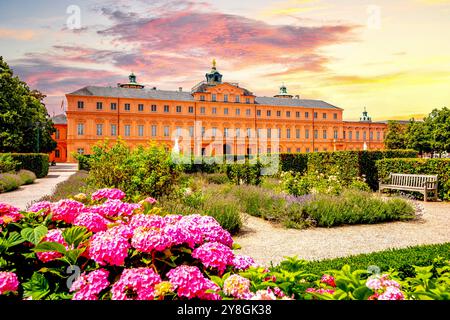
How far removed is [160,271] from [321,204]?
5.68 m

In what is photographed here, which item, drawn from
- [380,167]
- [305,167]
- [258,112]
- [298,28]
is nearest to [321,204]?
[298,28]

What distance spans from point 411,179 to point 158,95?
36.1 meters

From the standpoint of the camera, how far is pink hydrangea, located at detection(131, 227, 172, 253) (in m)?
1.34

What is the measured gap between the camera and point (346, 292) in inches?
48.3

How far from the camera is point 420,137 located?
140 ft

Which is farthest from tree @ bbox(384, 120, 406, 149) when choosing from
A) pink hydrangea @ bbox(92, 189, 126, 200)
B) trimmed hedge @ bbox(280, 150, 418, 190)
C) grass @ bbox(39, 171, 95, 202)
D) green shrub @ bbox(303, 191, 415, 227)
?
pink hydrangea @ bbox(92, 189, 126, 200)

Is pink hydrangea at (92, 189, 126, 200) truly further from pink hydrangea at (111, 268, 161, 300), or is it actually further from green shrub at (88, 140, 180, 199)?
green shrub at (88, 140, 180, 199)

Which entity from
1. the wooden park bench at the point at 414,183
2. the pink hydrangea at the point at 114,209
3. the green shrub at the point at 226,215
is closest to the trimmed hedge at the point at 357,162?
the wooden park bench at the point at 414,183

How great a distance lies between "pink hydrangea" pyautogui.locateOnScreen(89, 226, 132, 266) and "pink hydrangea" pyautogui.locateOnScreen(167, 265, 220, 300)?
0.23 m

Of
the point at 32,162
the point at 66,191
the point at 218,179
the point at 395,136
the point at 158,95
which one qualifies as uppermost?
the point at 158,95

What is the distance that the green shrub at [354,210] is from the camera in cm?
642

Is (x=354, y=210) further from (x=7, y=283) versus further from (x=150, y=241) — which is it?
(x=7, y=283)

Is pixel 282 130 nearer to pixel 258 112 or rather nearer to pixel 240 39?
pixel 258 112

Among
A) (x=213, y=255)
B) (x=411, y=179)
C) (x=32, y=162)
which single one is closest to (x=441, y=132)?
(x=411, y=179)
